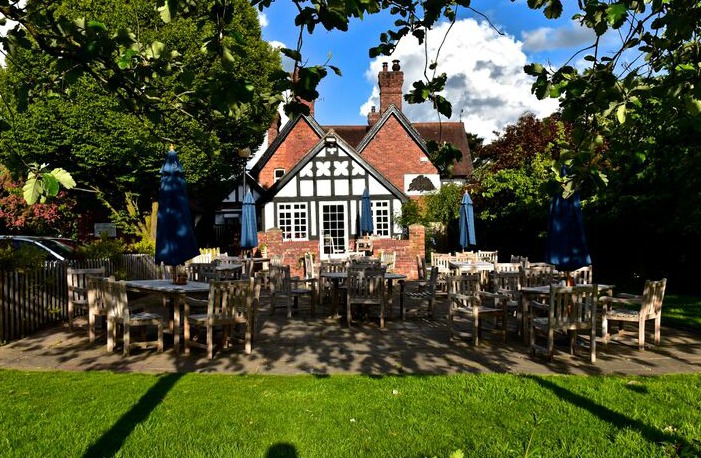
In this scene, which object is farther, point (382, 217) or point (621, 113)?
point (382, 217)

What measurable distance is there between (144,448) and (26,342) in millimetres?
5124

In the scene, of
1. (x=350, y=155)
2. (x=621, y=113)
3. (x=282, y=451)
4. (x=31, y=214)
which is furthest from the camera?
(x=31, y=214)

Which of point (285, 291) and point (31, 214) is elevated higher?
point (31, 214)

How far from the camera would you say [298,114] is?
250cm

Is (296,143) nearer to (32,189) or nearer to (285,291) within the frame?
(285,291)

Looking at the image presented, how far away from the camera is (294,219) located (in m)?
21.9

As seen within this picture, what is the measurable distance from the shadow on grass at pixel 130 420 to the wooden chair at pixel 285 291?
4.58 m

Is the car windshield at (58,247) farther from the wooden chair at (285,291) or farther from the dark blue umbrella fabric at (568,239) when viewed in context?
the dark blue umbrella fabric at (568,239)

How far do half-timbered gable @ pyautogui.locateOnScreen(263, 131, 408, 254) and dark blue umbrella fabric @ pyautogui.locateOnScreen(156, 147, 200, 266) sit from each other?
13.9 m

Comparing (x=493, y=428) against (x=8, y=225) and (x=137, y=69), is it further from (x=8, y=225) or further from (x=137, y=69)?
(x=8, y=225)

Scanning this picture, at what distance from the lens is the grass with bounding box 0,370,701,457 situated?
11.9ft

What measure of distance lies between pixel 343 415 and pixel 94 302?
4.95 m

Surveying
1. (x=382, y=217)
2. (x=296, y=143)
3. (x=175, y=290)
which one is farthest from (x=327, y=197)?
(x=175, y=290)

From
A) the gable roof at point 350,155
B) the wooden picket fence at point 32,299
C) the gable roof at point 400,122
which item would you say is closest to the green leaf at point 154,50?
the wooden picket fence at point 32,299
